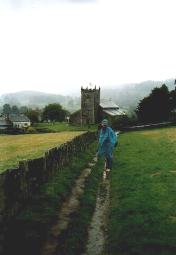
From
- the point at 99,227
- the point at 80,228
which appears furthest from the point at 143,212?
the point at 80,228

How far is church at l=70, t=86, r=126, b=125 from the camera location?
134 metres

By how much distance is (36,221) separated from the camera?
1060cm

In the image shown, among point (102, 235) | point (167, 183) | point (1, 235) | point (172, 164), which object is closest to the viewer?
point (1, 235)

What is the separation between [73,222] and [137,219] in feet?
5.51

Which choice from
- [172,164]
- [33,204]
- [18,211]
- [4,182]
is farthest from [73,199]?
[172,164]

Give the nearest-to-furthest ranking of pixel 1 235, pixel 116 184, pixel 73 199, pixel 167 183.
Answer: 1. pixel 1 235
2. pixel 73 199
3. pixel 167 183
4. pixel 116 184

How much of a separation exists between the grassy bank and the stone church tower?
388 feet

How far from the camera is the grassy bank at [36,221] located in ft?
29.9

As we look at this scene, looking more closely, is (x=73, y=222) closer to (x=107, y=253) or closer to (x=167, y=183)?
(x=107, y=253)

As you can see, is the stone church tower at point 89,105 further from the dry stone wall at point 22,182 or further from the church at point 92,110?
the dry stone wall at point 22,182

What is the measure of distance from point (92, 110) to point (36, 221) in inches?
4918

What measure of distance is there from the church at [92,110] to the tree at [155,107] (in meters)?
31.6

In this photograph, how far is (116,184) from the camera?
17312 mm

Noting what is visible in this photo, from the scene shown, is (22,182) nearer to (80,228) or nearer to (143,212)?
(80,228)
